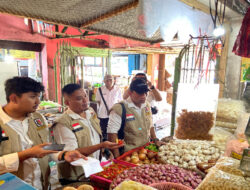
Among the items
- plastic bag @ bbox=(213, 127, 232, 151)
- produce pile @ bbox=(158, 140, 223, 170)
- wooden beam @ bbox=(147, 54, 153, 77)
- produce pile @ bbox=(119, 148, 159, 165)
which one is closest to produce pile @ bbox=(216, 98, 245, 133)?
plastic bag @ bbox=(213, 127, 232, 151)

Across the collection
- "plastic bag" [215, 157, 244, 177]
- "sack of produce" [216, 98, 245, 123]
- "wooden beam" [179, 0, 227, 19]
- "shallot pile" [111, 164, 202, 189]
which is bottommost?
"shallot pile" [111, 164, 202, 189]

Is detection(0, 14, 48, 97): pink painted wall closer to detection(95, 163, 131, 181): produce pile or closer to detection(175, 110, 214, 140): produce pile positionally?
detection(95, 163, 131, 181): produce pile

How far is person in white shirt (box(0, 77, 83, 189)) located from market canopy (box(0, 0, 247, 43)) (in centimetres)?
61

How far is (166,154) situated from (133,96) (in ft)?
2.60

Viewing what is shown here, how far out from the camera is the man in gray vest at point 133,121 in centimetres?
212

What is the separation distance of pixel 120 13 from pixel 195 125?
1.26 m

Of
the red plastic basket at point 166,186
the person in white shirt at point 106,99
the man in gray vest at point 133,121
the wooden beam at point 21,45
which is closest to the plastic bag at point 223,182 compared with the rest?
the red plastic basket at point 166,186

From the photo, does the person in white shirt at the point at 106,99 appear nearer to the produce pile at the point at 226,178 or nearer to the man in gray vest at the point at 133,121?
the man in gray vest at the point at 133,121

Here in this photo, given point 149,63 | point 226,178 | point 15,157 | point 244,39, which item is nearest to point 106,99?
point 15,157

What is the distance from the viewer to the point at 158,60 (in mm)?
10180

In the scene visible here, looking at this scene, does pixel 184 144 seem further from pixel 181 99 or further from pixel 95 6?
pixel 95 6

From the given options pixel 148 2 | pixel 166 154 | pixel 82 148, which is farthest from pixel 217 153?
pixel 148 2

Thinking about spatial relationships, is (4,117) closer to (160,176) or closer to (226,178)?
(160,176)

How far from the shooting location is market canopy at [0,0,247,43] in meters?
1.35
